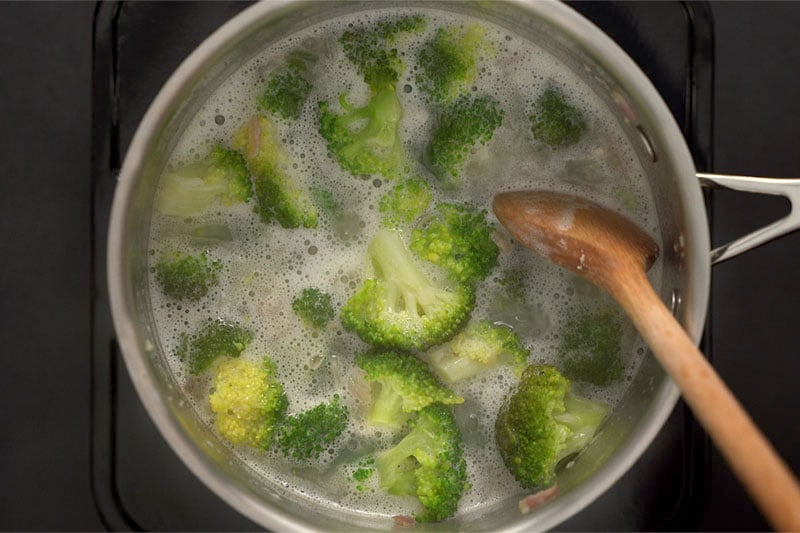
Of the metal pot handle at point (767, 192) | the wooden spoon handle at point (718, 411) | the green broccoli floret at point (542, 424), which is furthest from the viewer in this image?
the green broccoli floret at point (542, 424)

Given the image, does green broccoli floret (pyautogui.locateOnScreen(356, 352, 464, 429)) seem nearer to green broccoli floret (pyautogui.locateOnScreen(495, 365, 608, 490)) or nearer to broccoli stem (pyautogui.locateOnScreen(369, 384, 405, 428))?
broccoli stem (pyautogui.locateOnScreen(369, 384, 405, 428))

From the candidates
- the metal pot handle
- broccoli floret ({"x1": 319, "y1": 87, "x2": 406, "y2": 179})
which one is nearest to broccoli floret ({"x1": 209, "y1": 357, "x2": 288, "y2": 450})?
broccoli floret ({"x1": 319, "y1": 87, "x2": 406, "y2": 179})

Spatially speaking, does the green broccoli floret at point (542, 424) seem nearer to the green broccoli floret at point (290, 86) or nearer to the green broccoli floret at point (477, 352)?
the green broccoli floret at point (477, 352)

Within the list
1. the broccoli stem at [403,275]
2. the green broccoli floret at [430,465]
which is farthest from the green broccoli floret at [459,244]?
the green broccoli floret at [430,465]

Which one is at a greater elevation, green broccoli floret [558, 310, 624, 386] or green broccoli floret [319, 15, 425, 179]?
green broccoli floret [319, 15, 425, 179]

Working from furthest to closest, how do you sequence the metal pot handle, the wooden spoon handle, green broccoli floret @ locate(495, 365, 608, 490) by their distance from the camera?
green broccoli floret @ locate(495, 365, 608, 490), the metal pot handle, the wooden spoon handle

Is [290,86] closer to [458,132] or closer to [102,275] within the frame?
[458,132]

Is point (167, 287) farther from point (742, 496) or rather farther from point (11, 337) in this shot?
point (742, 496)

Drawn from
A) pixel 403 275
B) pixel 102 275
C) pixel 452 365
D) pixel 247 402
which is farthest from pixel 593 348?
pixel 102 275

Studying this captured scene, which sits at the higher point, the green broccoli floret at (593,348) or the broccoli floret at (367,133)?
the broccoli floret at (367,133)
